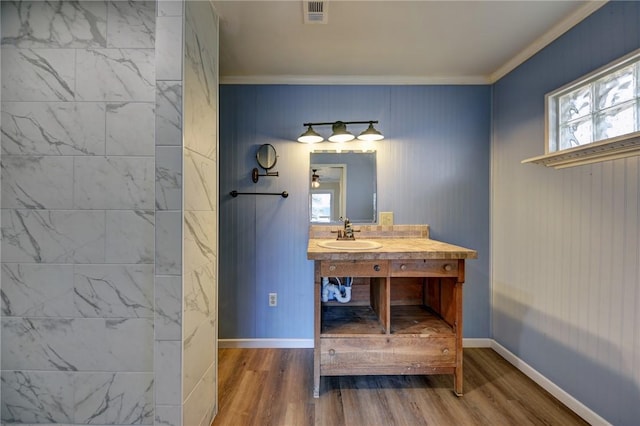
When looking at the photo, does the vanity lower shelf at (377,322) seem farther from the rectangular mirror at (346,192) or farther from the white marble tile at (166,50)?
the white marble tile at (166,50)

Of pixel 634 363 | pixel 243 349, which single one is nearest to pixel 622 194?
pixel 634 363

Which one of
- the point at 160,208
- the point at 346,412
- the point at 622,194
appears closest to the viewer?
the point at 160,208

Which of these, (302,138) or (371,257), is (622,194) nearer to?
(371,257)

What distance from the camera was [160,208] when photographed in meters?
1.23

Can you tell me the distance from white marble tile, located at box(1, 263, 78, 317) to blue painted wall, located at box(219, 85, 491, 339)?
42.7 inches

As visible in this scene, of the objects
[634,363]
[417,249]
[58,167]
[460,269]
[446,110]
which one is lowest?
[634,363]

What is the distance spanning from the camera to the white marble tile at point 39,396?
140cm

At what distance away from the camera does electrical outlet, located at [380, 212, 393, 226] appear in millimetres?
2402

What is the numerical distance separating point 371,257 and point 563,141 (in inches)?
59.8

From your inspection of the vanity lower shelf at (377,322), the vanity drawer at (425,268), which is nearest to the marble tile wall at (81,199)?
the vanity lower shelf at (377,322)

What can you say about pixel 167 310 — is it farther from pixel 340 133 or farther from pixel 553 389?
pixel 553 389

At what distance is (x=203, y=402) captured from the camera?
1436mm

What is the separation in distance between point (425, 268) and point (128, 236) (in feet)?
5.52

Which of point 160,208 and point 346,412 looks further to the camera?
point 346,412
